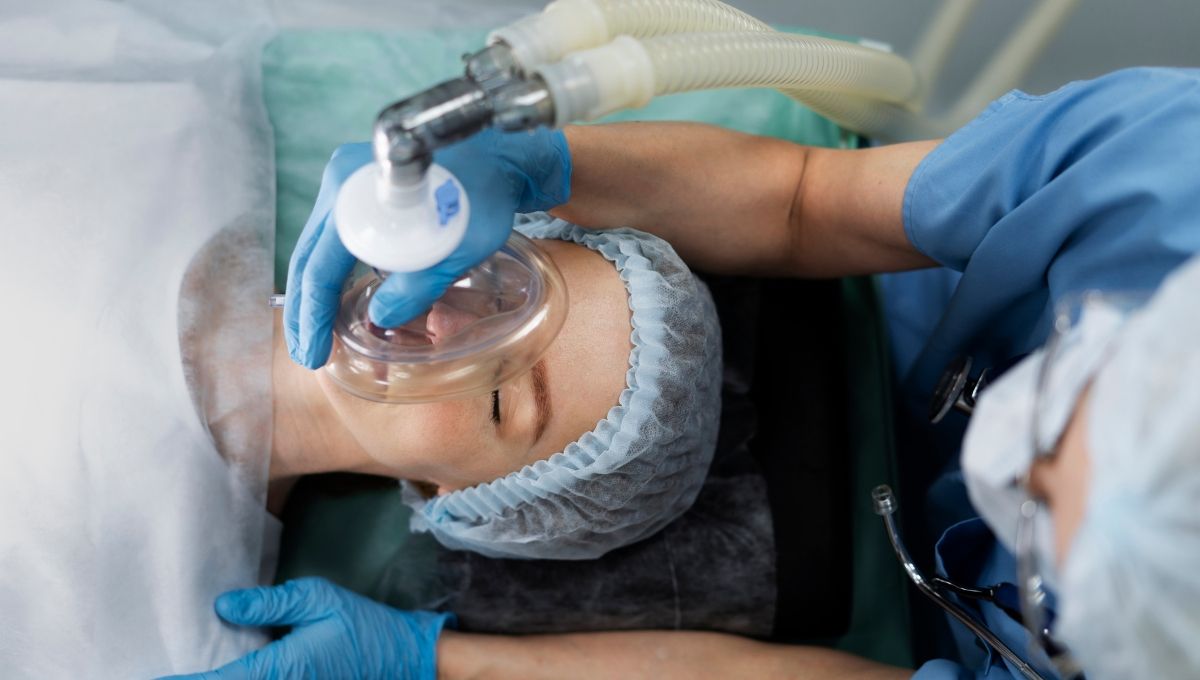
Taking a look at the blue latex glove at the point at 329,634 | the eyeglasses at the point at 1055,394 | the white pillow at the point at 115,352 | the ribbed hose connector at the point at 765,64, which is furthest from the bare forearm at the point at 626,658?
the ribbed hose connector at the point at 765,64

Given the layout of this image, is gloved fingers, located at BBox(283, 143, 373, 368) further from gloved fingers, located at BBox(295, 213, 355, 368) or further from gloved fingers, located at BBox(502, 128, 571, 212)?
gloved fingers, located at BBox(502, 128, 571, 212)

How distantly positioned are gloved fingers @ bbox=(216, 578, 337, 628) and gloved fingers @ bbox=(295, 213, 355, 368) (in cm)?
42

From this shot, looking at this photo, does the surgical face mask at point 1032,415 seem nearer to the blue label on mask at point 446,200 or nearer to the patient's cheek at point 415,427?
Result: the blue label on mask at point 446,200

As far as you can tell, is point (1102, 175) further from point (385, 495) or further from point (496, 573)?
point (385, 495)

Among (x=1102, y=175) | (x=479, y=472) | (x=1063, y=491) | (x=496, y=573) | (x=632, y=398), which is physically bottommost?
(x=496, y=573)

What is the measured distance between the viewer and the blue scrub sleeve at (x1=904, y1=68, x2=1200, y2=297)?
870 mm

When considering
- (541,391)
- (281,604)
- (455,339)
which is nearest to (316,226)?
(455,339)

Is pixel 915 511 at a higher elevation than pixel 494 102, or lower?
lower

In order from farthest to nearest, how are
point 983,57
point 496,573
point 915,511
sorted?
point 983,57
point 915,511
point 496,573

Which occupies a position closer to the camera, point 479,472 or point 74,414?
point 74,414

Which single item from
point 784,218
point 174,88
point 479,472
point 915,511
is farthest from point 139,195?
point 915,511

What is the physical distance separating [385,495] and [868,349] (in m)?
0.88

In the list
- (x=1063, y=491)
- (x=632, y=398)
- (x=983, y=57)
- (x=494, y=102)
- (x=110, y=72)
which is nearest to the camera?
(x=1063, y=491)

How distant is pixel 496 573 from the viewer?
1384mm
